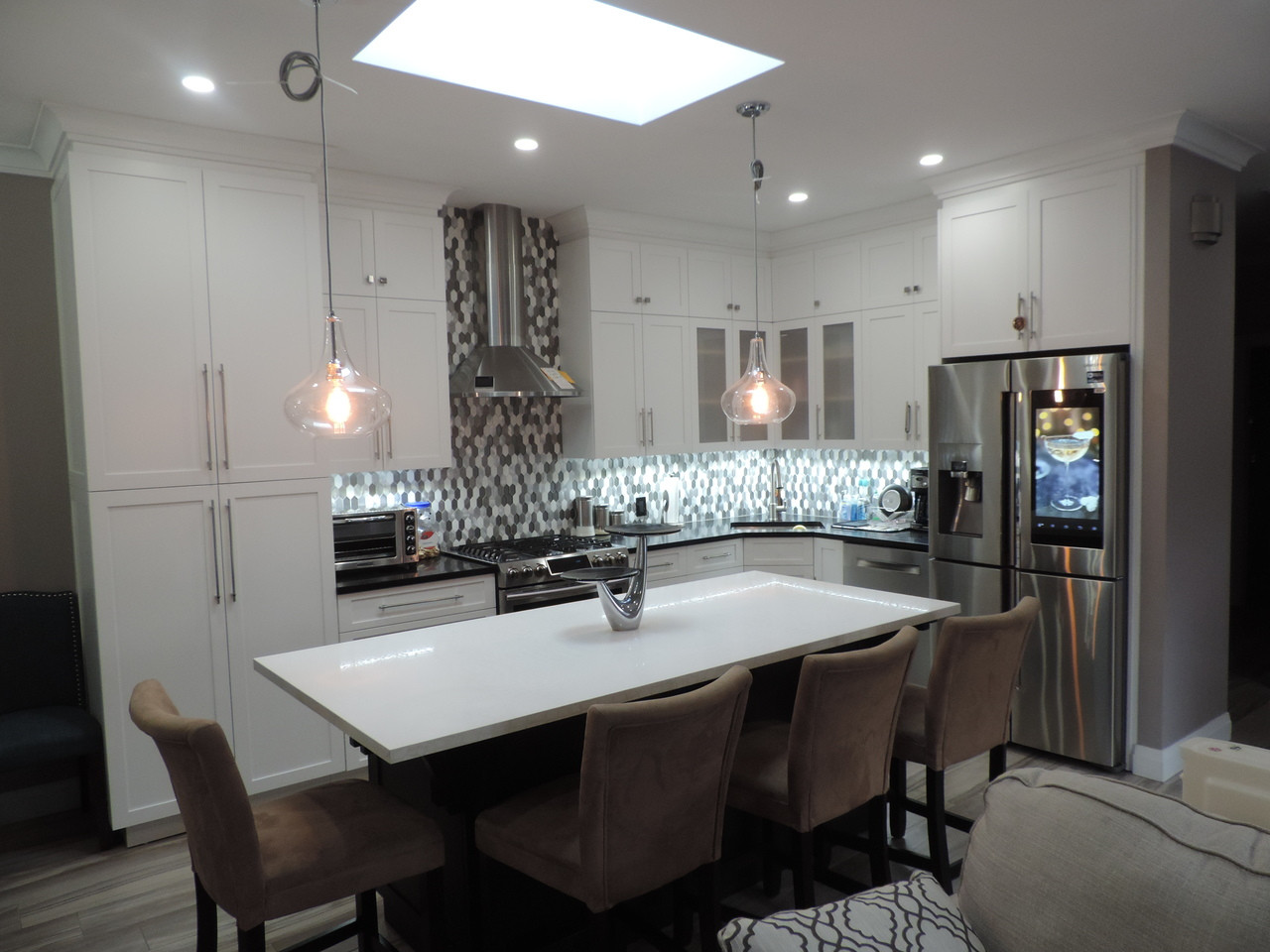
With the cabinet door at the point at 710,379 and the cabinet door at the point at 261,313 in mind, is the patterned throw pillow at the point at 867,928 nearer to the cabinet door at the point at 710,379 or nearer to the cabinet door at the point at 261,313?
the cabinet door at the point at 261,313

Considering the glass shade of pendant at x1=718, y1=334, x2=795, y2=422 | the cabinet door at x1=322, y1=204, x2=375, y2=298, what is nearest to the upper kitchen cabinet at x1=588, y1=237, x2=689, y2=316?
the cabinet door at x1=322, y1=204, x2=375, y2=298

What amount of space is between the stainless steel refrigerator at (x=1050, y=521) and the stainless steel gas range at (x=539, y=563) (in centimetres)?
171

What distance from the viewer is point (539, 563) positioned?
4223mm

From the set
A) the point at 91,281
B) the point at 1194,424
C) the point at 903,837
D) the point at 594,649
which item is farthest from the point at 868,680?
the point at 91,281

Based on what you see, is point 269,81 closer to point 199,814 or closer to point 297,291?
point 297,291

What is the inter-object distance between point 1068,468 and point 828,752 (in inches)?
86.8

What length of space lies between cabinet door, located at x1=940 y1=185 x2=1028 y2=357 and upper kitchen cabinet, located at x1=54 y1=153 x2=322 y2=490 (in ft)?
9.68

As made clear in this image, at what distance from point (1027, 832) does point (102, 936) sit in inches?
112

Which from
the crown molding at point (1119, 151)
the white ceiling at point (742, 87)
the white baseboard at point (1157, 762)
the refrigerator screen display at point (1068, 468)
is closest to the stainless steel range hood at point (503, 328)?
the white ceiling at point (742, 87)

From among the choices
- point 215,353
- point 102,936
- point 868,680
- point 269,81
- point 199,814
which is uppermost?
point 269,81

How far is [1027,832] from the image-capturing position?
1.38 m

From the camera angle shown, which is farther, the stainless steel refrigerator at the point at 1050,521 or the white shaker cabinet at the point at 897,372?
the white shaker cabinet at the point at 897,372

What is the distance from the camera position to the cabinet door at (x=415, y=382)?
163 inches

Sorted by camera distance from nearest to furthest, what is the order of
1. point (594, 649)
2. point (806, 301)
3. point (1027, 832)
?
point (1027, 832) < point (594, 649) < point (806, 301)
